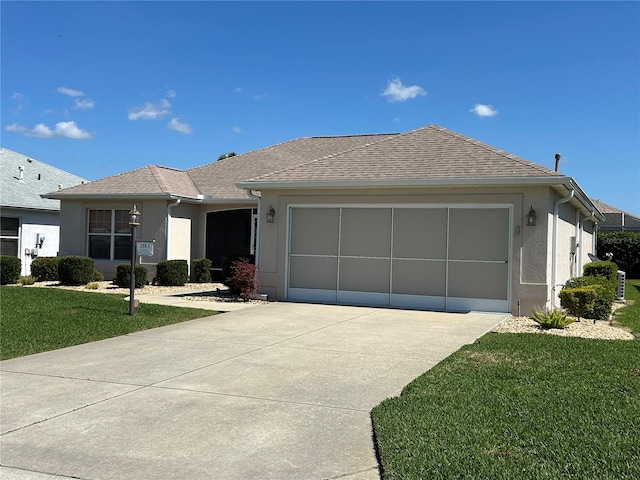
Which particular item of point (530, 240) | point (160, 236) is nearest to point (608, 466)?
point (530, 240)

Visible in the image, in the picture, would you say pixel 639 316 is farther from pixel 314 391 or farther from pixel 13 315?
pixel 13 315

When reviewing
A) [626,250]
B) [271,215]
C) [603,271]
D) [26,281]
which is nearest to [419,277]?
[271,215]

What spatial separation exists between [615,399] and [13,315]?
443 inches

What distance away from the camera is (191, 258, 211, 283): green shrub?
20328 mm

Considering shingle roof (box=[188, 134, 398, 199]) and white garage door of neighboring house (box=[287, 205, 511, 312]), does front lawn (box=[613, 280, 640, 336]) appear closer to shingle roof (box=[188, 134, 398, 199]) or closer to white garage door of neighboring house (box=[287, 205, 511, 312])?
white garage door of neighboring house (box=[287, 205, 511, 312])

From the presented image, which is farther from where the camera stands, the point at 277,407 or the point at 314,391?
the point at 314,391

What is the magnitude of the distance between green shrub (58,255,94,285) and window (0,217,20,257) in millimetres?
4721

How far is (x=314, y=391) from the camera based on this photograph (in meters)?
6.61

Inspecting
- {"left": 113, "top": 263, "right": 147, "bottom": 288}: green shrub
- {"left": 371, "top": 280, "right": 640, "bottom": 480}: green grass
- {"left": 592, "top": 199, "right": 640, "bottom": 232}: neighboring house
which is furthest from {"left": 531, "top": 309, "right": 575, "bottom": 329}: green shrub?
{"left": 592, "top": 199, "right": 640, "bottom": 232}: neighboring house

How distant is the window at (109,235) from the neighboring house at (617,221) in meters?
30.4

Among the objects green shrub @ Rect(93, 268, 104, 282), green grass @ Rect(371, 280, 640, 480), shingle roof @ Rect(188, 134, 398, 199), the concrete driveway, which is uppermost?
shingle roof @ Rect(188, 134, 398, 199)

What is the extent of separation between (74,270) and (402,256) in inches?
410

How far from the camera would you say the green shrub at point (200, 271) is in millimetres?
20328

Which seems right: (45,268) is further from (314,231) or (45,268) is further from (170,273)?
(314,231)
